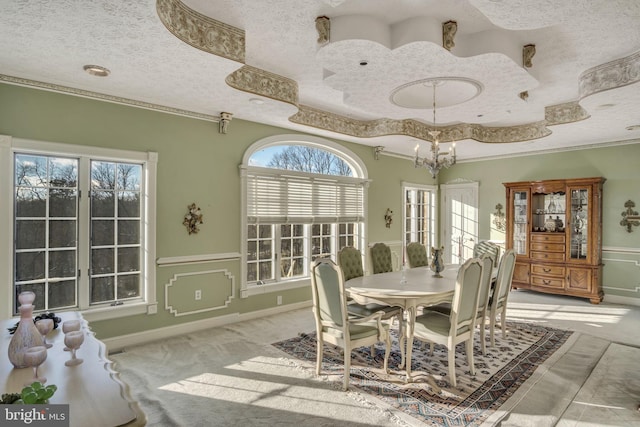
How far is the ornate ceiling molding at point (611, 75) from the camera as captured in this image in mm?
3221

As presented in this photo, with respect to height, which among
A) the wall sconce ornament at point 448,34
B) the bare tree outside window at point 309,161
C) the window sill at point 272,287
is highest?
the wall sconce ornament at point 448,34

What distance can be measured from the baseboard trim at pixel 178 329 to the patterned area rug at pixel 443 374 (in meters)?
0.99

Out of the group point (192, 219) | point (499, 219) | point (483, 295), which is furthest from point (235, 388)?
point (499, 219)

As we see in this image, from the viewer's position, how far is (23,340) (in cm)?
169

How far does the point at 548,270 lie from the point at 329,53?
226 inches

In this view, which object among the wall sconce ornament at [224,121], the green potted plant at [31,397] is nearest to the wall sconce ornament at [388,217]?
the wall sconce ornament at [224,121]

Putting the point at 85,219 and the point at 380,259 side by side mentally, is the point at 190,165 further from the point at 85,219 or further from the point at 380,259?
the point at 380,259

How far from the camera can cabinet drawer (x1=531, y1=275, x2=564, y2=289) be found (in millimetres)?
6125

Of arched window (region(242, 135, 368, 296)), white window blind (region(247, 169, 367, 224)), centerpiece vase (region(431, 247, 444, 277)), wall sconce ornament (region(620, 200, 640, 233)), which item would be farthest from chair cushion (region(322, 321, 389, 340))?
wall sconce ornament (region(620, 200, 640, 233))

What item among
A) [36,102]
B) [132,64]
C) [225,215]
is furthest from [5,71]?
[225,215]

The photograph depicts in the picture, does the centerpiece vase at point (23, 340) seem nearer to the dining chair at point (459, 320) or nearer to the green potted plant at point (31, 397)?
the green potted plant at point (31, 397)

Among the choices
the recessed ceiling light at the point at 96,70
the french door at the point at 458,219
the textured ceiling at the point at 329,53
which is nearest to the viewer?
the textured ceiling at the point at 329,53

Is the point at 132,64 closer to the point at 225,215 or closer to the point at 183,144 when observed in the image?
the point at 183,144

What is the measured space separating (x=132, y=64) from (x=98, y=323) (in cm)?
259
